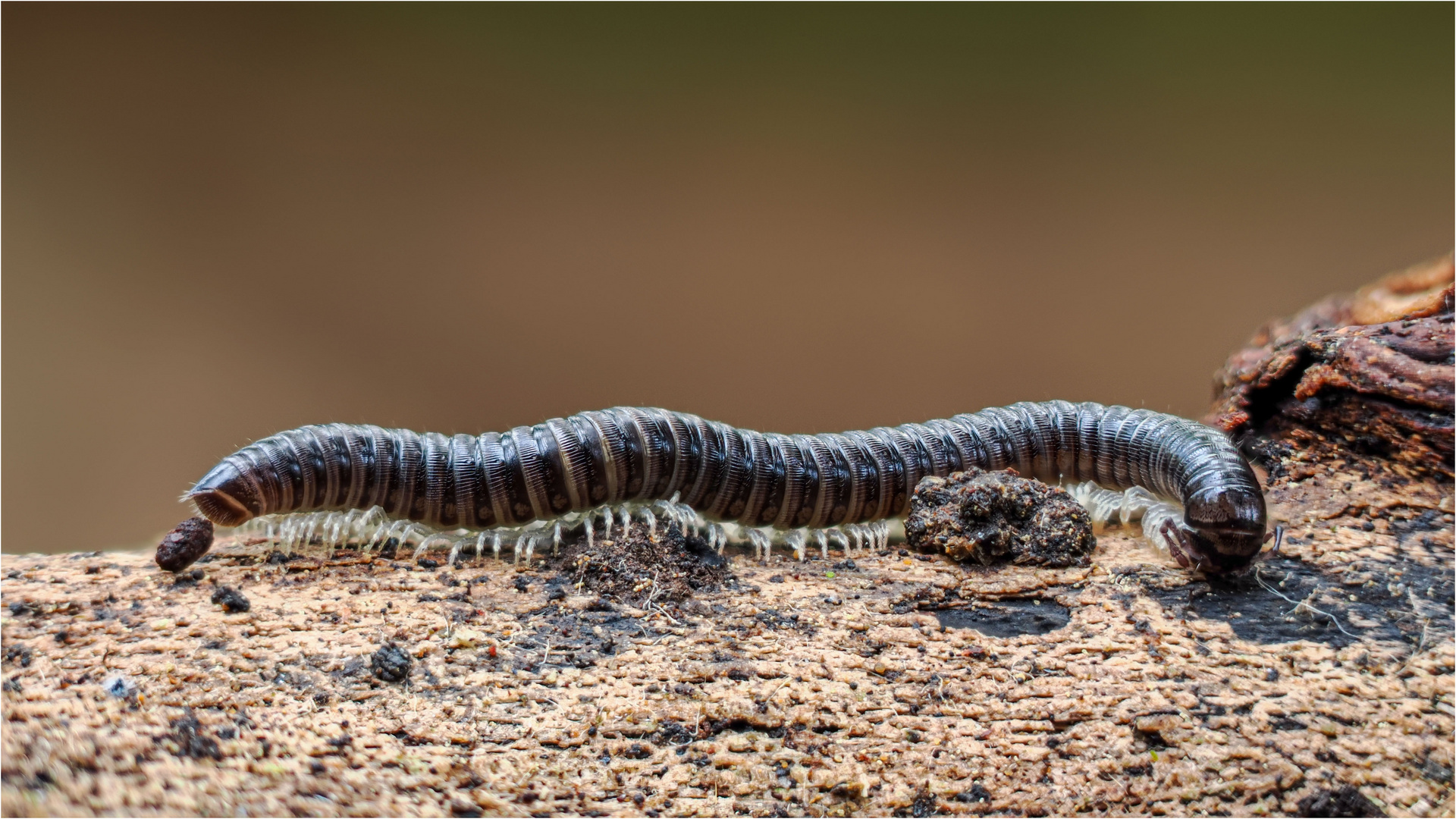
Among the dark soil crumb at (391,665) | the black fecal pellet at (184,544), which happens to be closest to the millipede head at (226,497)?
the black fecal pellet at (184,544)

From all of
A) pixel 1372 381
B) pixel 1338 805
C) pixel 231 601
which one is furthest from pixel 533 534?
pixel 1372 381

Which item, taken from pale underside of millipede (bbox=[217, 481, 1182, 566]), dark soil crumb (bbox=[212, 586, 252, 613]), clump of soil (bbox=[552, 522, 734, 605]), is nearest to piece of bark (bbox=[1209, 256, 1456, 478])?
pale underside of millipede (bbox=[217, 481, 1182, 566])

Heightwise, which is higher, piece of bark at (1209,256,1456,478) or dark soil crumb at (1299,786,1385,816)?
piece of bark at (1209,256,1456,478)

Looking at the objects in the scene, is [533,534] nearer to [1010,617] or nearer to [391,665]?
[391,665]

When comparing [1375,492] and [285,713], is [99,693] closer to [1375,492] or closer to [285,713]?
[285,713]

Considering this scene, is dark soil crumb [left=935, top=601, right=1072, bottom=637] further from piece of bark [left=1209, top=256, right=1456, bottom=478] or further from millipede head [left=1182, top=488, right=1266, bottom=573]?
piece of bark [left=1209, top=256, right=1456, bottom=478]

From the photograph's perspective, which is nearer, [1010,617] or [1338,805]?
[1338,805]
